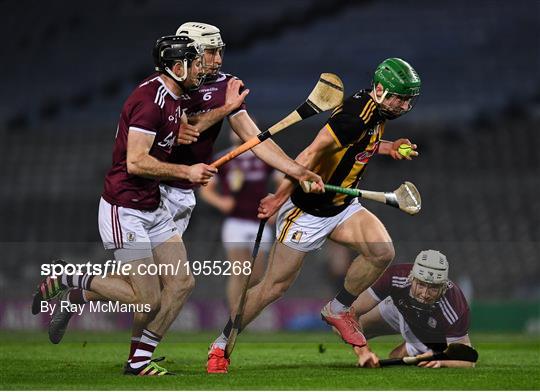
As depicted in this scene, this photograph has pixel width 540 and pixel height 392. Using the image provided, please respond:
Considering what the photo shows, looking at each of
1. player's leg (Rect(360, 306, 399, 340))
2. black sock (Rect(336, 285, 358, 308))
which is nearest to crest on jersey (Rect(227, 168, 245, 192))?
player's leg (Rect(360, 306, 399, 340))

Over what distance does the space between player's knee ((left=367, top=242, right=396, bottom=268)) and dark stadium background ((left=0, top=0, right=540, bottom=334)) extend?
9.61m

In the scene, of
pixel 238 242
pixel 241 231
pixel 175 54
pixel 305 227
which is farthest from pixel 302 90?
pixel 175 54

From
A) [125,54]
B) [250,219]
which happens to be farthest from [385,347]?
[125,54]

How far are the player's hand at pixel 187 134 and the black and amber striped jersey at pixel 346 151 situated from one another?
715 mm

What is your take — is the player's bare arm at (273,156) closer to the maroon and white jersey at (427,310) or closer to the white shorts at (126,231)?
the white shorts at (126,231)

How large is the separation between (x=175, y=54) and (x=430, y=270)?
2.15 m

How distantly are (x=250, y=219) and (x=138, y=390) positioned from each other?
4.85m

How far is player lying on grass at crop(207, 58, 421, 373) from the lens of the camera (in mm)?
6387

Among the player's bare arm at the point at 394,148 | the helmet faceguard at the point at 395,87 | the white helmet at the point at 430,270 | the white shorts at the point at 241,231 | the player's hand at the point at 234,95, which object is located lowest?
the white shorts at the point at 241,231

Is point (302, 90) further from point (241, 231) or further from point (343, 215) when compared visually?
point (343, 215)

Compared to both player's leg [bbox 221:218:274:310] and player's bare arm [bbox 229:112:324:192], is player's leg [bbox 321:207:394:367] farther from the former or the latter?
player's leg [bbox 221:218:274:310]

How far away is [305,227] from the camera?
260 inches

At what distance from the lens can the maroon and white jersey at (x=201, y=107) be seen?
21.8ft

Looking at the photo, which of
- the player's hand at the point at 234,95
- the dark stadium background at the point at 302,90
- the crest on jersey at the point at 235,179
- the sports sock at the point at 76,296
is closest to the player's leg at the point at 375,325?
the player's hand at the point at 234,95
